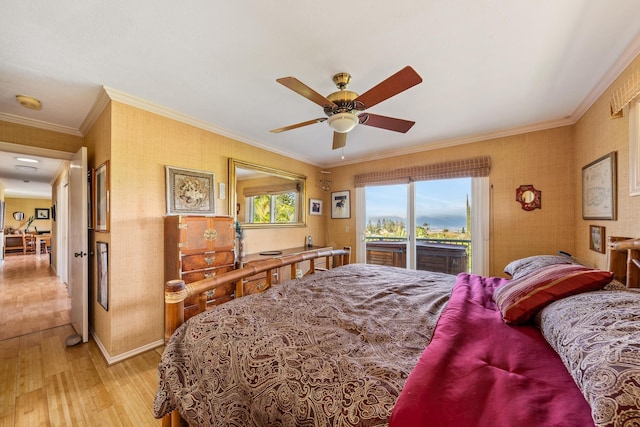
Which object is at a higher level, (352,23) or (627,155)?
(352,23)

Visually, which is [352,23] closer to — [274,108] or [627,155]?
[274,108]

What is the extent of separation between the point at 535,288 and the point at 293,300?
124 cm

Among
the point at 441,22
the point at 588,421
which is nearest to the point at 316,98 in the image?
the point at 441,22

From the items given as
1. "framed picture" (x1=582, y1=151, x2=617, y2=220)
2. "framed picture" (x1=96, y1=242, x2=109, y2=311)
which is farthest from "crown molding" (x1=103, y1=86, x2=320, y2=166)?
"framed picture" (x1=582, y1=151, x2=617, y2=220)

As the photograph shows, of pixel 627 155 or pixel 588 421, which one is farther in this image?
pixel 627 155

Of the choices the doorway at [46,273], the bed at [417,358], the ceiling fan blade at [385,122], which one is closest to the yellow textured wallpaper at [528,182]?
the bed at [417,358]

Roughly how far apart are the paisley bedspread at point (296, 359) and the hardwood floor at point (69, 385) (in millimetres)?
1017

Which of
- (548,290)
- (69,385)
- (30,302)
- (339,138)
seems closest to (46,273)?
(30,302)

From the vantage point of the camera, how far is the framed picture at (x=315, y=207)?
4.57 m

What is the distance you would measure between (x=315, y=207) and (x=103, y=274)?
124 inches

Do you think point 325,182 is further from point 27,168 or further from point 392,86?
point 27,168

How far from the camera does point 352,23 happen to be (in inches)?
56.7

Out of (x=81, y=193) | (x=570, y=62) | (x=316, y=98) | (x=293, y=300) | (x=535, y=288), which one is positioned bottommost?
(x=293, y=300)

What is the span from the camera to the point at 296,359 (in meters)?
0.87
